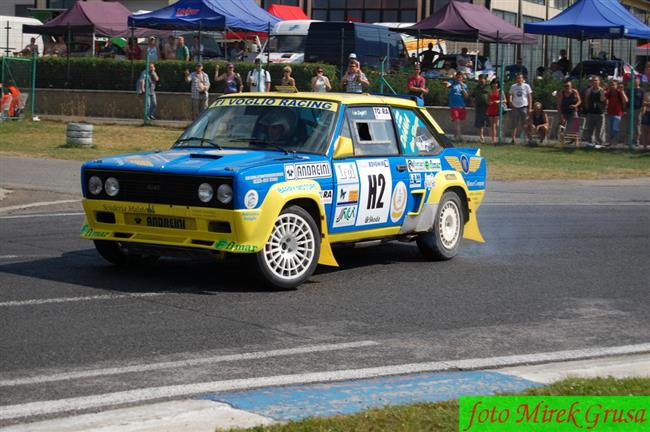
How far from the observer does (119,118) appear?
35.0 meters

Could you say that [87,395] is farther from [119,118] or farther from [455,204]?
[119,118]

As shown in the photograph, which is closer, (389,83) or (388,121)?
(388,121)

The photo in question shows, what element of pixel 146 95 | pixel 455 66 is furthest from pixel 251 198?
pixel 455 66

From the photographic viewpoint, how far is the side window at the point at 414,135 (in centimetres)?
1152

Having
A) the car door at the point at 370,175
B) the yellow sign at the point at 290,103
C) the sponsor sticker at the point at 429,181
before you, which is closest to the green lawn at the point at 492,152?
the sponsor sticker at the point at 429,181

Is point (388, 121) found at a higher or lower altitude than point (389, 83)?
lower

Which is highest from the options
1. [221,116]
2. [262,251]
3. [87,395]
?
[221,116]

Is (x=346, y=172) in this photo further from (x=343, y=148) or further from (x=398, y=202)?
(x=398, y=202)

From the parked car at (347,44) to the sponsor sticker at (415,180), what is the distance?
22242mm

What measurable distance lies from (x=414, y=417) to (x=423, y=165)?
5952 millimetres

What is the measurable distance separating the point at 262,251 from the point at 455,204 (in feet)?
9.90

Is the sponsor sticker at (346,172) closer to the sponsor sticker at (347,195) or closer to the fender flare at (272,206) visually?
the sponsor sticker at (347,195)

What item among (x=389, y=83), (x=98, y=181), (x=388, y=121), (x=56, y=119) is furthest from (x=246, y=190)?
(x=56, y=119)

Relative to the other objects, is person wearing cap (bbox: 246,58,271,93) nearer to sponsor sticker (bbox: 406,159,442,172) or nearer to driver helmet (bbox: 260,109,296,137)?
sponsor sticker (bbox: 406,159,442,172)
